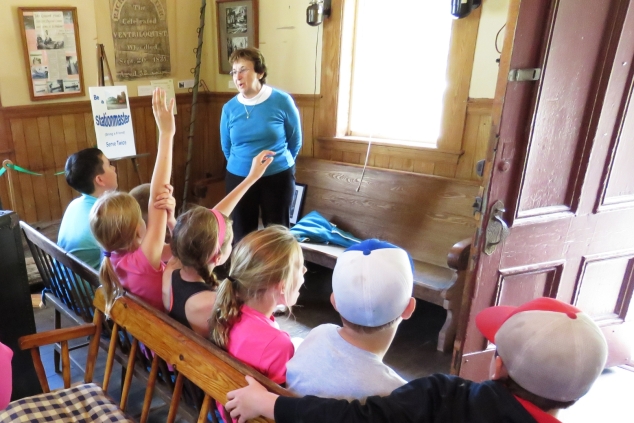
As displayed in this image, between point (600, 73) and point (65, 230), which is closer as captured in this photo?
point (600, 73)

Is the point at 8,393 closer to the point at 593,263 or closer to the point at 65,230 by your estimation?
the point at 65,230

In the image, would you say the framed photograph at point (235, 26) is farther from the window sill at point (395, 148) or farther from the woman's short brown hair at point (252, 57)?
the woman's short brown hair at point (252, 57)

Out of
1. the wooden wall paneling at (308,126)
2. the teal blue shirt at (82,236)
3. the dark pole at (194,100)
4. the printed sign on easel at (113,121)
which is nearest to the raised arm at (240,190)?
the teal blue shirt at (82,236)

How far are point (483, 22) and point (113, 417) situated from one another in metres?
2.58

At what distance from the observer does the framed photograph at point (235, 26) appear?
12.3 ft

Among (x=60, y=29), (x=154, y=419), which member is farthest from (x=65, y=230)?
(x=60, y=29)

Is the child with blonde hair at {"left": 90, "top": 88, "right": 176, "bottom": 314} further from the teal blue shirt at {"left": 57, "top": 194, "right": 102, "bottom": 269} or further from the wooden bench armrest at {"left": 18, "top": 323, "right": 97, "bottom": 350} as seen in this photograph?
the teal blue shirt at {"left": 57, "top": 194, "right": 102, "bottom": 269}

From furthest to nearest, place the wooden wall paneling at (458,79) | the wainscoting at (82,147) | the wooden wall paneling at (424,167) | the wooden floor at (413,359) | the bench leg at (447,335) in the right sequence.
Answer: the wooden wall paneling at (424,167), the wainscoting at (82,147), the wooden wall paneling at (458,79), the bench leg at (447,335), the wooden floor at (413,359)

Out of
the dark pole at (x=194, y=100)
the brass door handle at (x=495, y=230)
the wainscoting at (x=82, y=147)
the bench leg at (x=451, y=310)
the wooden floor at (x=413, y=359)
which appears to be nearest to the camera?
the brass door handle at (x=495, y=230)

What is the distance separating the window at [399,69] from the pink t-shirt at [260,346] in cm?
219

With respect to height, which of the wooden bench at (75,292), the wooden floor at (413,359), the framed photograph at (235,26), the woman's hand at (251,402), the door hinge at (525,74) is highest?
the framed photograph at (235,26)

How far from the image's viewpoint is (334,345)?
3.28 ft

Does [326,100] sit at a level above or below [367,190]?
above

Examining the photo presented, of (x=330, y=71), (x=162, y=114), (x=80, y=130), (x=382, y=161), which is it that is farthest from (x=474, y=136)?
(x=80, y=130)
